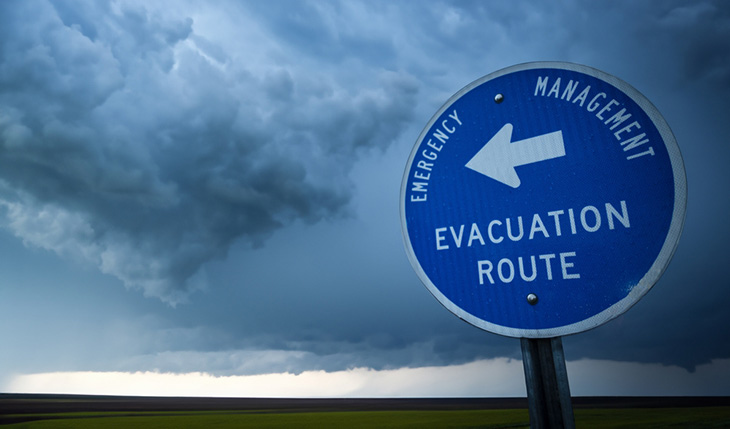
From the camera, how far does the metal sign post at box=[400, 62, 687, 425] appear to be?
151 cm

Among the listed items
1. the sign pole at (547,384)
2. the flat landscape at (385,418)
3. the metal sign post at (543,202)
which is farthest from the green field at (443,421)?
the metal sign post at (543,202)

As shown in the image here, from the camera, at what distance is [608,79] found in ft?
5.41

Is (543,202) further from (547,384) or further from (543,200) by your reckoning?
(547,384)

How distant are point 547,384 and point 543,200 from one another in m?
0.65

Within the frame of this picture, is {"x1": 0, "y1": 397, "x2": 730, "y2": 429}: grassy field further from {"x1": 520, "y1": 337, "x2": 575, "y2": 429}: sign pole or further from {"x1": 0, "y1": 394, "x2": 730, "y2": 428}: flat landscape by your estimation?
{"x1": 520, "y1": 337, "x2": 575, "y2": 429}: sign pole

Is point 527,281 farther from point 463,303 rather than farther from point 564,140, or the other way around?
point 564,140

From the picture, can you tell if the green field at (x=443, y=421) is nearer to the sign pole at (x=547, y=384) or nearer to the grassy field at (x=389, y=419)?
the grassy field at (x=389, y=419)

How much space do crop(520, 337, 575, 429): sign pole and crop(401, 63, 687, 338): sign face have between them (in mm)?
79

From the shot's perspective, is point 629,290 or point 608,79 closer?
point 629,290

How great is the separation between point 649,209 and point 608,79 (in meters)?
0.49

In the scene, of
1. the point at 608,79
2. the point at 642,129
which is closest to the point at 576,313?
the point at 642,129

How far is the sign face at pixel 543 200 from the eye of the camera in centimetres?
150

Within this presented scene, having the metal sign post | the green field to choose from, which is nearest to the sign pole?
the metal sign post

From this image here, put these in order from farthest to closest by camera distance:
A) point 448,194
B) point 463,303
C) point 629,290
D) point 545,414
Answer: point 448,194 < point 463,303 < point 545,414 < point 629,290
